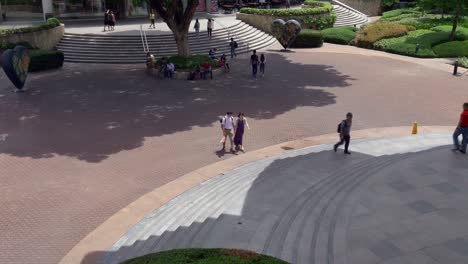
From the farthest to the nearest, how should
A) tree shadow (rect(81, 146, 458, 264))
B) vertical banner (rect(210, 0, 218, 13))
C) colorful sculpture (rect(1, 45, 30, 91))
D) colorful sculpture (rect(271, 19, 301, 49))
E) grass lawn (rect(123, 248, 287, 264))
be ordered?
vertical banner (rect(210, 0, 218, 13)), colorful sculpture (rect(271, 19, 301, 49)), colorful sculpture (rect(1, 45, 30, 91)), tree shadow (rect(81, 146, 458, 264)), grass lawn (rect(123, 248, 287, 264))

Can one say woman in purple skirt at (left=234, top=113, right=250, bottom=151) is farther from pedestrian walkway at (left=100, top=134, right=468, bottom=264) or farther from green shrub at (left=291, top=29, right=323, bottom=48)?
green shrub at (left=291, top=29, right=323, bottom=48)

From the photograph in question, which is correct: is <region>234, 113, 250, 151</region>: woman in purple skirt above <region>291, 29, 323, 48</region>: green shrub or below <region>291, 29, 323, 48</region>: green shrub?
below

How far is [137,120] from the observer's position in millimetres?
18516

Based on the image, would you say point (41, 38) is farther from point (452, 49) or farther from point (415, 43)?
point (452, 49)

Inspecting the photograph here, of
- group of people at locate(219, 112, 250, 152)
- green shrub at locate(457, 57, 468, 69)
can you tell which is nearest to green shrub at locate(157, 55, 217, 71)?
group of people at locate(219, 112, 250, 152)

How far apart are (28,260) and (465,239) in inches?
336

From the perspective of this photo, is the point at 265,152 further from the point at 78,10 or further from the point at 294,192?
the point at 78,10

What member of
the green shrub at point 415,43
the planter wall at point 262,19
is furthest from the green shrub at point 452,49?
the planter wall at point 262,19

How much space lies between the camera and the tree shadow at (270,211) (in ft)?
31.0

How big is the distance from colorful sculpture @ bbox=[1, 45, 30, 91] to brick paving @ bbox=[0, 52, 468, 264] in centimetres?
82

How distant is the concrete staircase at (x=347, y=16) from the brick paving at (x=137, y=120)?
15.4m

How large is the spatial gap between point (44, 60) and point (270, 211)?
2074 centimetres

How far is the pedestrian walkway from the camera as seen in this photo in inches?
347

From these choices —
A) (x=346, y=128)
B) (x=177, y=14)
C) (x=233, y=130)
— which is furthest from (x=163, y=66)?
(x=346, y=128)
